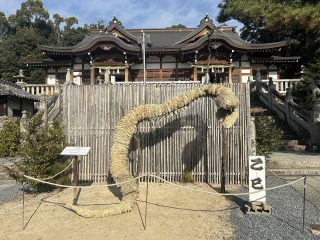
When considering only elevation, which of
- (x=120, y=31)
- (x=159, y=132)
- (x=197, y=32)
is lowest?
(x=159, y=132)

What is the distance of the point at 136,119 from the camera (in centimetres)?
606

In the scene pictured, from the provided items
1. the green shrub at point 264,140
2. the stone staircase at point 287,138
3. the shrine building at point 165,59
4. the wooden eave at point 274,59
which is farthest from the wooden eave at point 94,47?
the green shrub at point 264,140

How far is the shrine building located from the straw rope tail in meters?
12.3

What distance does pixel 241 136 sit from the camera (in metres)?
7.32

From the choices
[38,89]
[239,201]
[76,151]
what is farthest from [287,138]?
[38,89]

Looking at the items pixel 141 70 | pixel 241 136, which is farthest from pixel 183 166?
pixel 141 70

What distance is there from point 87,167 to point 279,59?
17.7 metres

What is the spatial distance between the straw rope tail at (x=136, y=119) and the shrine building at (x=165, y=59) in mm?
12347

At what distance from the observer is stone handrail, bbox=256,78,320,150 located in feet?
37.2

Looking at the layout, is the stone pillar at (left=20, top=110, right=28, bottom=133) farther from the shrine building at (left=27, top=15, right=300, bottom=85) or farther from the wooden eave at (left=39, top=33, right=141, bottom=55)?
the wooden eave at (left=39, top=33, right=141, bottom=55)

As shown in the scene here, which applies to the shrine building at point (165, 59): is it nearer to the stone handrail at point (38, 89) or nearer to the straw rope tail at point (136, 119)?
the stone handrail at point (38, 89)

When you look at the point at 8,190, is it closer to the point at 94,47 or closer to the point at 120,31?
the point at 94,47

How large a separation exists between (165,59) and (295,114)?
10.7 metres

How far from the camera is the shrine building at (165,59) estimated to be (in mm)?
18875
